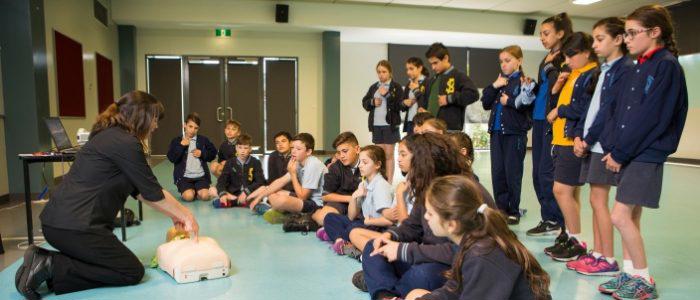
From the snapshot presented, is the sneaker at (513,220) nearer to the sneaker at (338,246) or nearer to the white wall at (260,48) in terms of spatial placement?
the sneaker at (338,246)

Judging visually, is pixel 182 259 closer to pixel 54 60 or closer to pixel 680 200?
pixel 54 60

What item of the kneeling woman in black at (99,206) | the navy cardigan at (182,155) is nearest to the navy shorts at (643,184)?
the kneeling woman in black at (99,206)

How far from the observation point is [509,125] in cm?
346

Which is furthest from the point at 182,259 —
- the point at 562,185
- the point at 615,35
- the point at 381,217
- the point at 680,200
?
the point at 680,200

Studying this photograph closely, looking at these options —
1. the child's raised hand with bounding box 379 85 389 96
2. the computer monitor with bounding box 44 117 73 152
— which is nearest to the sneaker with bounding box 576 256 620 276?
the child's raised hand with bounding box 379 85 389 96

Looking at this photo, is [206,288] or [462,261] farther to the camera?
[206,288]

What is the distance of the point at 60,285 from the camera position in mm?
2189

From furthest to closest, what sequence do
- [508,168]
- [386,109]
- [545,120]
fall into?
[386,109], [508,168], [545,120]

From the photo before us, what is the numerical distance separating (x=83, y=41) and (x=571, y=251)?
6590 millimetres

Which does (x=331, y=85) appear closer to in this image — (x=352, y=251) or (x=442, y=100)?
(x=442, y=100)

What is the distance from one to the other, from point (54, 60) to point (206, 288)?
171 inches

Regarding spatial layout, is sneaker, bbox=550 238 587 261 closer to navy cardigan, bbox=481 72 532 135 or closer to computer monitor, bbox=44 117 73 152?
navy cardigan, bbox=481 72 532 135

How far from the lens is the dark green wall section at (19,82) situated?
458cm

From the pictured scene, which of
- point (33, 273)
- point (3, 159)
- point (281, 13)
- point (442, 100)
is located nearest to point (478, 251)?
point (33, 273)
